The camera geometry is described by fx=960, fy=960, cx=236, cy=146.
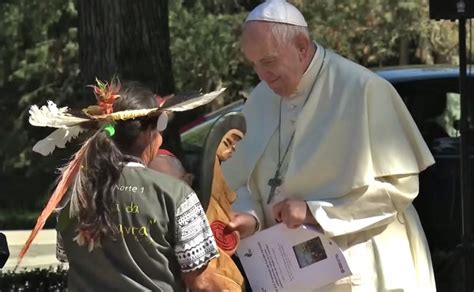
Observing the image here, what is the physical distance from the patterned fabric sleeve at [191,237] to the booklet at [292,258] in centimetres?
53

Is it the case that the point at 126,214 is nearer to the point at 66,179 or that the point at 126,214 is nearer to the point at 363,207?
the point at 66,179

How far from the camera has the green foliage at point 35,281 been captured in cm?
633

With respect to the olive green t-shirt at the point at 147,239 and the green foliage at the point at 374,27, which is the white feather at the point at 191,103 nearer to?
the olive green t-shirt at the point at 147,239

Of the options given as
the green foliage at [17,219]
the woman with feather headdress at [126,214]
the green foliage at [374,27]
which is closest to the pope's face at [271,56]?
the woman with feather headdress at [126,214]

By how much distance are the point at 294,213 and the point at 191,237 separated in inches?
20.6

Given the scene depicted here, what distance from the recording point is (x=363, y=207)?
3258 millimetres

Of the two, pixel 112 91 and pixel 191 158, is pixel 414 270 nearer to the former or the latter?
pixel 112 91

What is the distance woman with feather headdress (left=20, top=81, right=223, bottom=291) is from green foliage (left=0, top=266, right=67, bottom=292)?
360 centimetres

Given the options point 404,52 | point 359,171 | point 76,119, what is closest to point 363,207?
point 359,171

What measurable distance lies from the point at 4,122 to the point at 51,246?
8618 mm

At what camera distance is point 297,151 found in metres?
3.38

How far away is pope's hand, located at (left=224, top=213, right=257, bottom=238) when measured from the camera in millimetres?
3297

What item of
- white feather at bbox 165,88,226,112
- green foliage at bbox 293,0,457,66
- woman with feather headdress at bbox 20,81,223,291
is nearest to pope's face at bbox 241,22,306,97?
white feather at bbox 165,88,226,112

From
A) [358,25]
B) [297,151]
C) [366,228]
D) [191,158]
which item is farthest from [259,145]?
[358,25]
